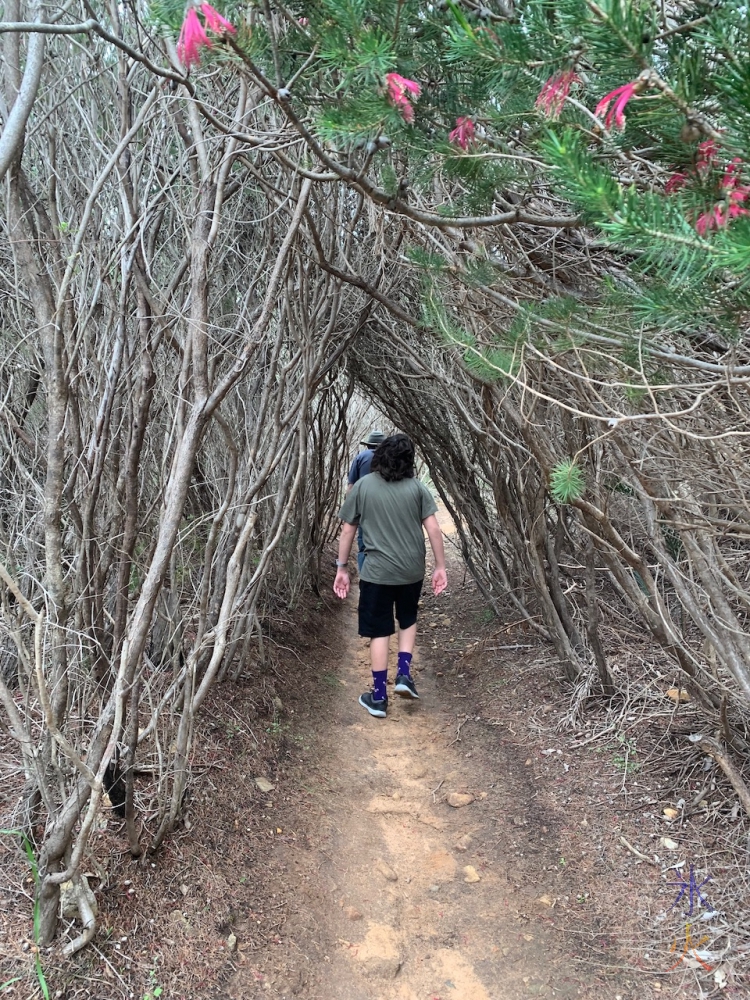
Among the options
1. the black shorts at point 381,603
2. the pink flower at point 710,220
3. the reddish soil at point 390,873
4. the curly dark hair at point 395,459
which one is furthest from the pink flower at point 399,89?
the black shorts at point 381,603

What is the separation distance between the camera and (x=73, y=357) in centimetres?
186

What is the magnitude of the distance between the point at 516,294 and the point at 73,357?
1489 millimetres

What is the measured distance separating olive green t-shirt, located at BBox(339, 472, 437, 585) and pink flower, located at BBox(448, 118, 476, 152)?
8.33 ft

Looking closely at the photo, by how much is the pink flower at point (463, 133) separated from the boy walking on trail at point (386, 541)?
2.44m

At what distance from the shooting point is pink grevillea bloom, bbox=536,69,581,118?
1.20 m

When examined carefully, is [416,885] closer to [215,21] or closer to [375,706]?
[375,706]

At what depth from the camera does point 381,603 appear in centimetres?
405

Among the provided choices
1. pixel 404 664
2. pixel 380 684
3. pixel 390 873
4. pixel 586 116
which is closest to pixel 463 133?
pixel 586 116

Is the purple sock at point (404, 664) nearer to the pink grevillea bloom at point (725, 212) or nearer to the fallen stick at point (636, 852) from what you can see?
the fallen stick at point (636, 852)

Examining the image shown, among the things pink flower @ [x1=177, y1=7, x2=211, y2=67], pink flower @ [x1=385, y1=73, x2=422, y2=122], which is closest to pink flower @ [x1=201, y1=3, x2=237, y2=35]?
pink flower @ [x1=177, y1=7, x2=211, y2=67]

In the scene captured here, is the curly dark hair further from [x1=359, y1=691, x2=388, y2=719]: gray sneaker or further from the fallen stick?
the fallen stick

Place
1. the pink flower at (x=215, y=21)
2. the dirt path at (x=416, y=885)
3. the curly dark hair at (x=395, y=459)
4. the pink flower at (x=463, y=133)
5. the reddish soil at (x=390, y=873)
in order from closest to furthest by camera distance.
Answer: the pink flower at (x=215, y=21) → the pink flower at (x=463, y=133) → the reddish soil at (x=390, y=873) → the dirt path at (x=416, y=885) → the curly dark hair at (x=395, y=459)

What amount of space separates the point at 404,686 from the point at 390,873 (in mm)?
1592

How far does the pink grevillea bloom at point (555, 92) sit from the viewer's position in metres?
1.20
